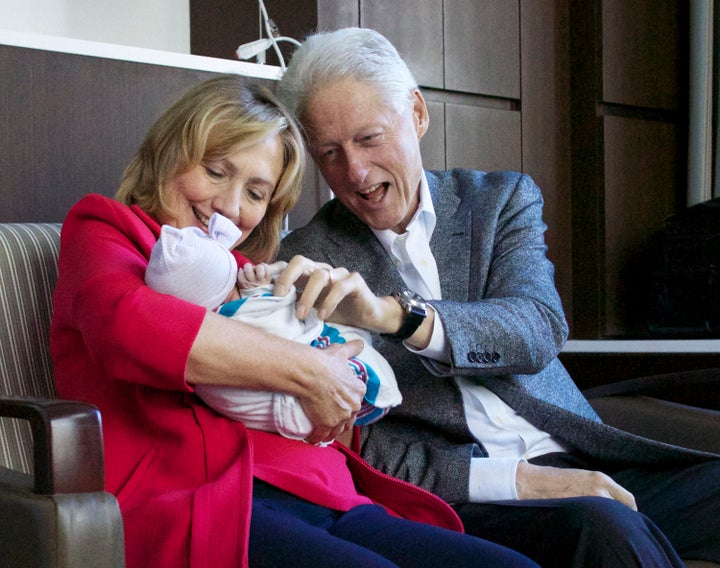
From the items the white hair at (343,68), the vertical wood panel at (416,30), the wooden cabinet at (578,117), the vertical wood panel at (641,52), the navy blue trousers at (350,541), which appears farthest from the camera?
the vertical wood panel at (641,52)

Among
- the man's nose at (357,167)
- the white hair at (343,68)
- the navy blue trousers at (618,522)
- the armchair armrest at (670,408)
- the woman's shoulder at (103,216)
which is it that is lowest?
the navy blue trousers at (618,522)

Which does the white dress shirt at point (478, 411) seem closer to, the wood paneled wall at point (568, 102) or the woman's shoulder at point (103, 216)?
the woman's shoulder at point (103, 216)

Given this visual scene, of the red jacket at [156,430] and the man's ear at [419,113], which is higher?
the man's ear at [419,113]

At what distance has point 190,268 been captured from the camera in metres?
1.15

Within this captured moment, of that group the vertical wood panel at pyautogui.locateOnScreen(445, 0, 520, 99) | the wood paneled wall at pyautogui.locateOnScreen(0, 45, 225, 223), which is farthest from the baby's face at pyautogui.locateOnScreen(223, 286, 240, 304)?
the vertical wood panel at pyautogui.locateOnScreen(445, 0, 520, 99)

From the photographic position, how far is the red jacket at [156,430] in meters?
1.09

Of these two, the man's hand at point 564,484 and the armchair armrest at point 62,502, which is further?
the man's hand at point 564,484

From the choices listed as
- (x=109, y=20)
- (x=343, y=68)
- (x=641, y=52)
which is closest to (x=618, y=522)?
(x=343, y=68)

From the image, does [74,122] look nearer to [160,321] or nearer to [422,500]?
[160,321]

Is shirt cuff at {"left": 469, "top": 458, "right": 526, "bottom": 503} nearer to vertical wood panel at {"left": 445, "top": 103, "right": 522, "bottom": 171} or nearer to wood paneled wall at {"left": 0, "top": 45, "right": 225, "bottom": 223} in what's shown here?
wood paneled wall at {"left": 0, "top": 45, "right": 225, "bottom": 223}

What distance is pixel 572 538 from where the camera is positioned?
51.1 inches

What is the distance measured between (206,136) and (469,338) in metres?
0.52

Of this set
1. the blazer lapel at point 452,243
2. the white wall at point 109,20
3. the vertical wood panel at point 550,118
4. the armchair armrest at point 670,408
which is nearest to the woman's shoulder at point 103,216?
the blazer lapel at point 452,243

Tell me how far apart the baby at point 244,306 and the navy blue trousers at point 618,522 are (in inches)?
10.5
